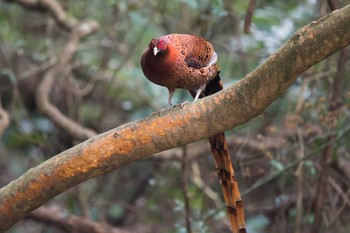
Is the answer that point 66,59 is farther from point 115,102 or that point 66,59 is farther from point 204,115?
point 204,115

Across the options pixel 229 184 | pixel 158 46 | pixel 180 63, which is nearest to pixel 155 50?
pixel 158 46

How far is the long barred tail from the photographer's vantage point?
2.76 metres

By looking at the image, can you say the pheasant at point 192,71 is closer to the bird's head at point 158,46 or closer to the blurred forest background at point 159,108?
the bird's head at point 158,46

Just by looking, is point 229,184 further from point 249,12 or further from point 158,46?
point 249,12

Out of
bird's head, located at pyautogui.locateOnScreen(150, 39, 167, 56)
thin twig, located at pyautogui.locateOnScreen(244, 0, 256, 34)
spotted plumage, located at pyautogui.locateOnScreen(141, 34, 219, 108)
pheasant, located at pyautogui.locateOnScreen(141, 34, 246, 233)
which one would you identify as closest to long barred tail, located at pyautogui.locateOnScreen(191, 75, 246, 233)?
pheasant, located at pyautogui.locateOnScreen(141, 34, 246, 233)

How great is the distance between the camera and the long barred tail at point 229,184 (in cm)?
276

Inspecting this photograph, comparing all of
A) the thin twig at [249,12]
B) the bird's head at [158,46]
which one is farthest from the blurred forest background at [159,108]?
the bird's head at [158,46]

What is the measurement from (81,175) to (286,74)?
0.89 m

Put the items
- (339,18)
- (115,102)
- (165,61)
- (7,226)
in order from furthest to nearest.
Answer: (115,102) < (165,61) < (7,226) < (339,18)

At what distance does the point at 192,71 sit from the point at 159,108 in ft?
6.76

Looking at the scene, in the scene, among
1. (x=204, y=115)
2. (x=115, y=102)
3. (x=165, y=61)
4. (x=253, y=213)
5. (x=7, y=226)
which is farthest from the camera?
(x=115, y=102)

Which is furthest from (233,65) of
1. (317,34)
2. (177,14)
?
(317,34)

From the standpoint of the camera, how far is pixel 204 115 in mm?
2242

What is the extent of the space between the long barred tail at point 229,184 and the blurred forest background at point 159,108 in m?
0.76
